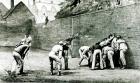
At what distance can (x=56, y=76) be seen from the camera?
19.0 feet

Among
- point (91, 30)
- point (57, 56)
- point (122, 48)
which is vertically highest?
point (91, 30)

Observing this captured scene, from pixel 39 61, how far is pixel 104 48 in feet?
4.38

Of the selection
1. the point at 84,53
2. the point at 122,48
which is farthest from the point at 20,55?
the point at 122,48

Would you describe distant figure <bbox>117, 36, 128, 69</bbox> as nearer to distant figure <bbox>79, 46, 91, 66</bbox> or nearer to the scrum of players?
the scrum of players

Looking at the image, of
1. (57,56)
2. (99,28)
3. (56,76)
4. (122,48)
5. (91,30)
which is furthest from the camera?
(91,30)

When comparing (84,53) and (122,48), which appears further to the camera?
(84,53)

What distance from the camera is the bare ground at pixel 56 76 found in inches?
222

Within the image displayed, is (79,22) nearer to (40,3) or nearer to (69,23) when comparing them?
(69,23)

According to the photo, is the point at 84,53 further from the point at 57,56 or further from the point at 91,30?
the point at 57,56

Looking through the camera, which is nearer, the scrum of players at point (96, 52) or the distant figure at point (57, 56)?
the distant figure at point (57, 56)

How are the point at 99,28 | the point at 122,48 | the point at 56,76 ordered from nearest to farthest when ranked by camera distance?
the point at 56,76, the point at 122,48, the point at 99,28

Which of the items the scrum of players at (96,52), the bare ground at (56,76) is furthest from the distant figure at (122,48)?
the bare ground at (56,76)

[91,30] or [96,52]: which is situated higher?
[91,30]

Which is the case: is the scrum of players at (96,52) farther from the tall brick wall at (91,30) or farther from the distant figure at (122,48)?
the tall brick wall at (91,30)
